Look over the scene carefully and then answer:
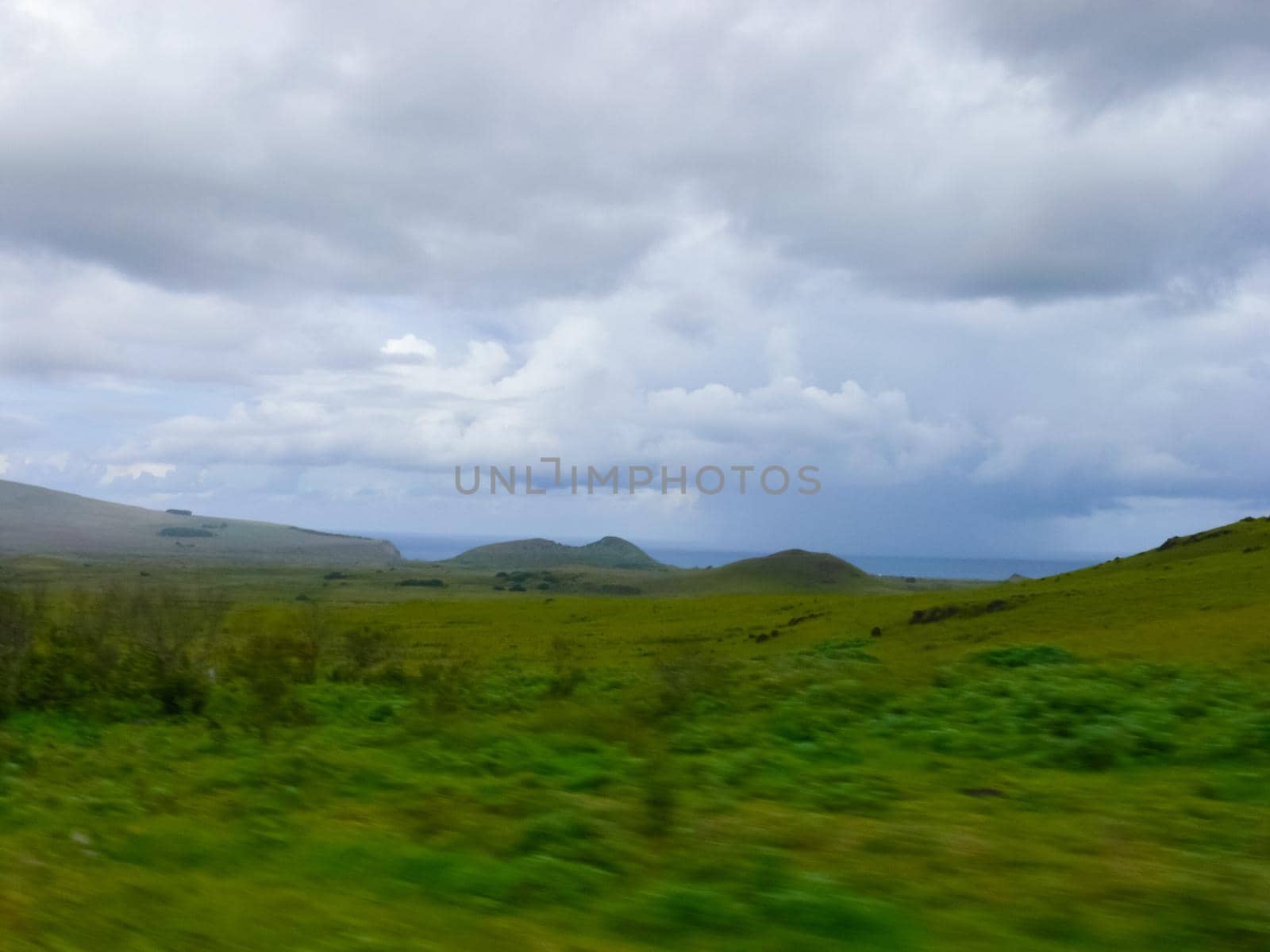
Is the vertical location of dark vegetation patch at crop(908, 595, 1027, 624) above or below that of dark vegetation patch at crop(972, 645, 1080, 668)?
Result: below

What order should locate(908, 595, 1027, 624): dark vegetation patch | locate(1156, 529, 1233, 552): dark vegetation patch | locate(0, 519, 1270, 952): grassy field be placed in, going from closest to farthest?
locate(0, 519, 1270, 952): grassy field, locate(908, 595, 1027, 624): dark vegetation patch, locate(1156, 529, 1233, 552): dark vegetation patch

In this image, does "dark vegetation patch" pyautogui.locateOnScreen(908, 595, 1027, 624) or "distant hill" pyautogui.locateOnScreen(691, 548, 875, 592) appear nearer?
"dark vegetation patch" pyautogui.locateOnScreen(908, 595, 1027, 624)

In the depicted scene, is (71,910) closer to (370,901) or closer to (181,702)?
(370,901)

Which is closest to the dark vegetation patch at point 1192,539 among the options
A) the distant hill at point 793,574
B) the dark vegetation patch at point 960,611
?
the dark vegetation patch at point 960,611

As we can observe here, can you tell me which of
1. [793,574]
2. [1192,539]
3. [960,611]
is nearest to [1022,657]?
[960,611]

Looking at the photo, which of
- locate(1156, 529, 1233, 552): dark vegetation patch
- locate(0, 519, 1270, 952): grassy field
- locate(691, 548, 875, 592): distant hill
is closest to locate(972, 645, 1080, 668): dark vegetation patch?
locate(0, 519, 1270, 952): grassy field

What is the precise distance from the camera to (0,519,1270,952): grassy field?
650 cm

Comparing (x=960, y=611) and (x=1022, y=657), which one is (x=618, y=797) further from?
(x=960, y=611)

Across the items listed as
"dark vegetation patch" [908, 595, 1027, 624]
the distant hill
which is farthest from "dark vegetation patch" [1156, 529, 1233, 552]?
the distant hill

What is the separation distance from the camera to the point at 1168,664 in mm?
19312

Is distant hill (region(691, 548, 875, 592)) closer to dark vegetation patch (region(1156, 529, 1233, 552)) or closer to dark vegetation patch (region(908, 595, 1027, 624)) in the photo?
dark vegetation patch (region(1156, 529, 1233, 552))

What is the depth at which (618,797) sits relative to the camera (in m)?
10.3

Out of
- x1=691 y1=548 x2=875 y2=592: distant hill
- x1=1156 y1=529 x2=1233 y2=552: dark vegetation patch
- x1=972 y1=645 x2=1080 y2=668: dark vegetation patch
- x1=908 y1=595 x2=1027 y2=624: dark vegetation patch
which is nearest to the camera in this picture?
x1=972 y1=645 x2=1080 y2=668: dark vegetation patch

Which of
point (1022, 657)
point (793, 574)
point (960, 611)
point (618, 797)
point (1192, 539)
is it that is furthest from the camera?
point (793, 574)
